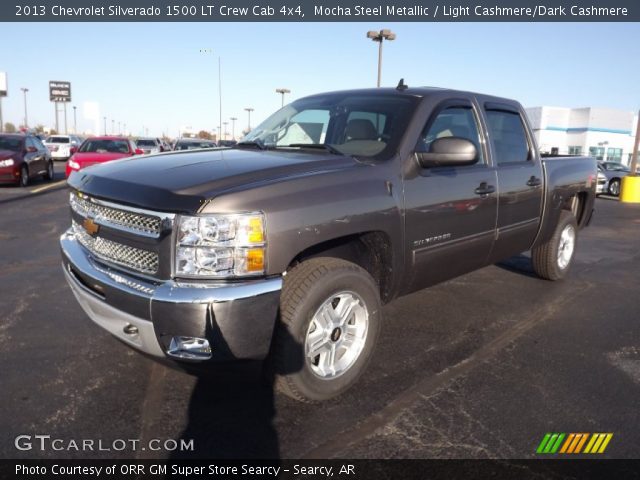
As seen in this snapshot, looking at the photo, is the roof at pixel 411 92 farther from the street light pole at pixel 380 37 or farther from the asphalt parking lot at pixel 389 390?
the street light pole at pixel 380 37

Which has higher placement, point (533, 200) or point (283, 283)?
point (533, 200)

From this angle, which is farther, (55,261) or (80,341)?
(55,261)

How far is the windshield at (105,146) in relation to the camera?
1425cm

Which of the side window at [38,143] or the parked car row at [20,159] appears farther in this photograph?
the side window at [38,143]

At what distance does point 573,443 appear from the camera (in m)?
2.66

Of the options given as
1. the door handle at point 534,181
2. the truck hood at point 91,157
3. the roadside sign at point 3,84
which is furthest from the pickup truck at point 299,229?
the roadside sign at point 3,84

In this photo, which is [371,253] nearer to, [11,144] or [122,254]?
[122,254]

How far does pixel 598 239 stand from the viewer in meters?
9.16

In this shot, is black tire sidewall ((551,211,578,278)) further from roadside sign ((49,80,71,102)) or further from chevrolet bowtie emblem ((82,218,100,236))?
roadside sign ((49,80,71,102))

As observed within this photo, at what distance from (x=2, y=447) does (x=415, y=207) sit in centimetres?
273

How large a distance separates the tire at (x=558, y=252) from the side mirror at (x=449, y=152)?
2.73 m

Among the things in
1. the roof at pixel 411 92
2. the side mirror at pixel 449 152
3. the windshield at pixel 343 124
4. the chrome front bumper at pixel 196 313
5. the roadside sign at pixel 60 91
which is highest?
the roadside sign at pixel 60 91

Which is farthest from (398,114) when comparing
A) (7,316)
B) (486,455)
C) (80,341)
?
(7,316)

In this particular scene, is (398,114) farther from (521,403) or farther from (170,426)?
(170,426)
